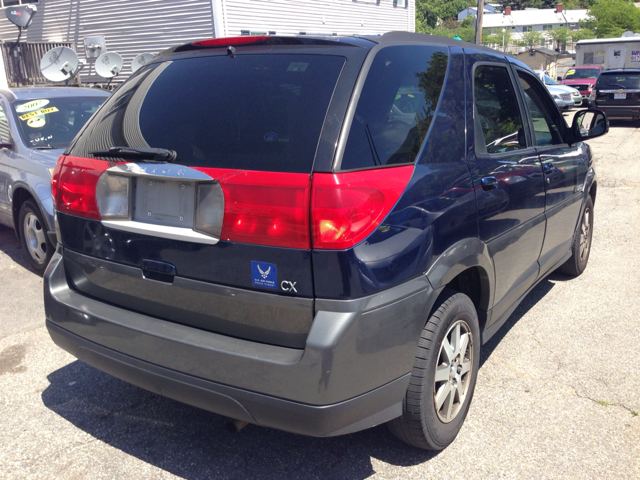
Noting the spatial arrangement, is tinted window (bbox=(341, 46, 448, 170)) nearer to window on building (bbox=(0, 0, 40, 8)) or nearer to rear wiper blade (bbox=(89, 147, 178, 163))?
rear wiper blade (bbox=(89, 147, 178, 163))

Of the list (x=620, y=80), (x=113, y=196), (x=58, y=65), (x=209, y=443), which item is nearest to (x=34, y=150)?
(x=113, y=196)

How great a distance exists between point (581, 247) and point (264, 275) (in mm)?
4004

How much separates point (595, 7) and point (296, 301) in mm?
75191

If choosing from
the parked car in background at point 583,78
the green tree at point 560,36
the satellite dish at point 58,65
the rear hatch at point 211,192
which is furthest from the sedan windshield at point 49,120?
the green tree at point 560,36

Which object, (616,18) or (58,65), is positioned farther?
(616,18)

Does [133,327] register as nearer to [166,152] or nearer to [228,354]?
[228,354]

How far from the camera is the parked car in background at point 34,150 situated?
5332mm

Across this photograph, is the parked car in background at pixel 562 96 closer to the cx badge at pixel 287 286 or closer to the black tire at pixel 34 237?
the black tire at pixel 34 237

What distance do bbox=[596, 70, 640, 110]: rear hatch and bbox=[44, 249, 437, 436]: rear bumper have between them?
748 inches

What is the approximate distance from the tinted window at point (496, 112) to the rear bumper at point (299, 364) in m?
1.16

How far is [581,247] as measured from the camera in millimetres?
5309

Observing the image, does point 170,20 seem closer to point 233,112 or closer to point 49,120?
point 49,120

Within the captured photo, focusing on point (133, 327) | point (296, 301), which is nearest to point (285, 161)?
point (296, 301)

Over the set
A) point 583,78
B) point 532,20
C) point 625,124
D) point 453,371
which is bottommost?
point 625,124
